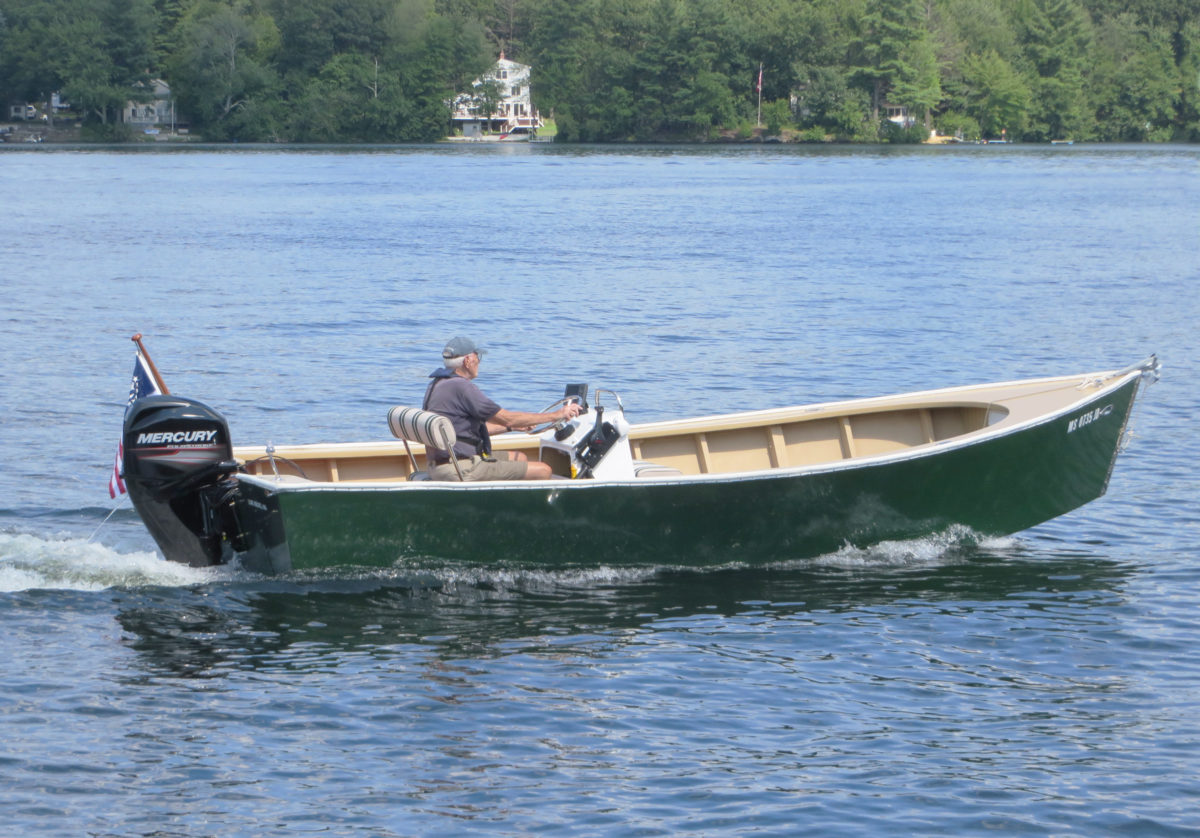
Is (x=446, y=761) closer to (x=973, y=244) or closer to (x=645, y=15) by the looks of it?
(x=973, y=244)

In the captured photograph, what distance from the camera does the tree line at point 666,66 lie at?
13012 centimetres

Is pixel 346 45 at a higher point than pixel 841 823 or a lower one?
higher

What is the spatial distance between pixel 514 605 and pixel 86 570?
339cm

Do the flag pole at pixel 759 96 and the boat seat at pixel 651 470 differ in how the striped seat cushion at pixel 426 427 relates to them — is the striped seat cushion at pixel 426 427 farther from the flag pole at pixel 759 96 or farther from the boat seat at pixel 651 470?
the flag pole at pixel 759 96

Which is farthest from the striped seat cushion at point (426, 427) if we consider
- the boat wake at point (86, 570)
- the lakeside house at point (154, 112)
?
the lakeside house at point (154, 112)

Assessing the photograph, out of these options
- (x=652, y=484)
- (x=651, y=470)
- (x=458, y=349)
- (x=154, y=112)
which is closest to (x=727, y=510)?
(x=652, y=484)

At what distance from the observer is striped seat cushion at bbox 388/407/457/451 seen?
10.7 m

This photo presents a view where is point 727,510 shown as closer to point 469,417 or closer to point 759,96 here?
point 469,417

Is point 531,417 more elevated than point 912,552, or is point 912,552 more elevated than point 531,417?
point 531,417

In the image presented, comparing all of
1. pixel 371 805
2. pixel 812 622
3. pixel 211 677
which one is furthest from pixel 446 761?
pixel 812 622

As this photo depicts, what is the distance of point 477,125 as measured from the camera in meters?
156

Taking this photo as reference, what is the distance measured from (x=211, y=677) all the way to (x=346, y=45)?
14044 cm

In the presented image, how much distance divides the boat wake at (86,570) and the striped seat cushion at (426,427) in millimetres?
1728

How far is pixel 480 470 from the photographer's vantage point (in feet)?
36.3
